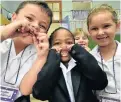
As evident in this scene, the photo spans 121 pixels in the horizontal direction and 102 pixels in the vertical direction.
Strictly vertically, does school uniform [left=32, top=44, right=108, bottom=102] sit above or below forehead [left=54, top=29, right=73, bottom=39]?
below

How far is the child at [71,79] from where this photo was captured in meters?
1.05

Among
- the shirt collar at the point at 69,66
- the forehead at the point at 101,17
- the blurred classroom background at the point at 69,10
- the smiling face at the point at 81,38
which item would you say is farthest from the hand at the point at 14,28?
the blurred classroom background at the point at 69,10

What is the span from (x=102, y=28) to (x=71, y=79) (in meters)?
0.30

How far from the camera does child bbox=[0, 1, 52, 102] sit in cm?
108

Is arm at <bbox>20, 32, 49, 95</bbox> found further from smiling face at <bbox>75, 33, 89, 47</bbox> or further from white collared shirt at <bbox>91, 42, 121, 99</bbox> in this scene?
smiling face at <bbox>75, 33, 89, 47</bbox>

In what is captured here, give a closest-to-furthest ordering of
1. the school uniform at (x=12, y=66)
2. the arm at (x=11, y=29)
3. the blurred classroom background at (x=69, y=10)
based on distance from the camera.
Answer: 1. the arm at (x=11, y=29)
2. the school uniform at (x=12, y=66)
3. the blurred classroom background at (x=69, y=10)

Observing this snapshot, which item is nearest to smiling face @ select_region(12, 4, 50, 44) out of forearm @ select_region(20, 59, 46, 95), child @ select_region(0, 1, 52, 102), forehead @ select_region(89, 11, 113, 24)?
child @ select_region(0, 1, 52, 102)

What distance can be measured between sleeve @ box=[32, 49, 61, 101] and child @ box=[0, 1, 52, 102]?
3 centimetres

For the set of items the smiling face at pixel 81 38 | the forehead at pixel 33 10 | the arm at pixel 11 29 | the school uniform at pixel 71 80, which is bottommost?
the school uniform at pixel 71 80

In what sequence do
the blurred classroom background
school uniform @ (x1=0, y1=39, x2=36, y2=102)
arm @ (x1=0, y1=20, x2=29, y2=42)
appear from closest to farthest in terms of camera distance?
arm @ (x1=0, y1=20, x2=29, y2=42)
school uniform @ (x1=0, y1=39, x2=36, y2=102)
the blurred classroom background

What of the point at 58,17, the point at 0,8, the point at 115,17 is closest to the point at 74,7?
the point at 58,17

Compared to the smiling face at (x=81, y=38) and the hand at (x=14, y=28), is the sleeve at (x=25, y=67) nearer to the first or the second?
the hand at (x=14, y=28)

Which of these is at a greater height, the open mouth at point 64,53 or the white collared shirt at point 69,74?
the open mouth at point 64,53

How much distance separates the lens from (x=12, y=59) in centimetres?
116
